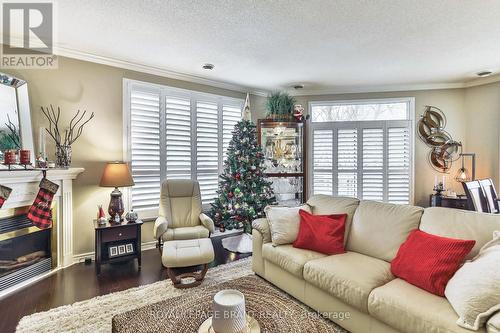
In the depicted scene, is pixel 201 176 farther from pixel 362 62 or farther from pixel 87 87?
pixel 362 62

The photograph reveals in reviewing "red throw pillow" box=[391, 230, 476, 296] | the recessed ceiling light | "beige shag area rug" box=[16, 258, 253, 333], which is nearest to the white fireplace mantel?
"beige shag area rug" box=[16, 258, 253, 333]

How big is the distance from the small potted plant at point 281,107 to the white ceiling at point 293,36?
630 mm

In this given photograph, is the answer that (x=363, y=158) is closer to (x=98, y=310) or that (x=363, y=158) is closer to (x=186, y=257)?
(x=186, y=257)

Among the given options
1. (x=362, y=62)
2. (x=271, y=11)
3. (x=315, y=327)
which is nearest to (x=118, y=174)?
(x=271, y=11)

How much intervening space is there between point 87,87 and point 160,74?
3.48ft

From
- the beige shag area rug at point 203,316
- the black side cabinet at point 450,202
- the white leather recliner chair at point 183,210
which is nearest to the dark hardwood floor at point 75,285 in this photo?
the white leather recliner chair at point 183,210

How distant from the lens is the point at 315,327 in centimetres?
195

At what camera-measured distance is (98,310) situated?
241 cm

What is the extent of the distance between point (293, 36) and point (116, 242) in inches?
129

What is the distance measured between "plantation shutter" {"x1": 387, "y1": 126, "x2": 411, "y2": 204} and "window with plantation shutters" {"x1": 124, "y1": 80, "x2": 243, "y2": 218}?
118 inches

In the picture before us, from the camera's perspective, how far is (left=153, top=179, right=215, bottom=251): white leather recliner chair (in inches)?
144

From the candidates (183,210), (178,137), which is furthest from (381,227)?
(178,137)

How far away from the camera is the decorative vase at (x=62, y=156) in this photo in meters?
3.28

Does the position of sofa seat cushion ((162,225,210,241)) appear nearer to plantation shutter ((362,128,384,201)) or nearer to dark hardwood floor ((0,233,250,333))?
dark hardwood floor ((0,233,250,333))
